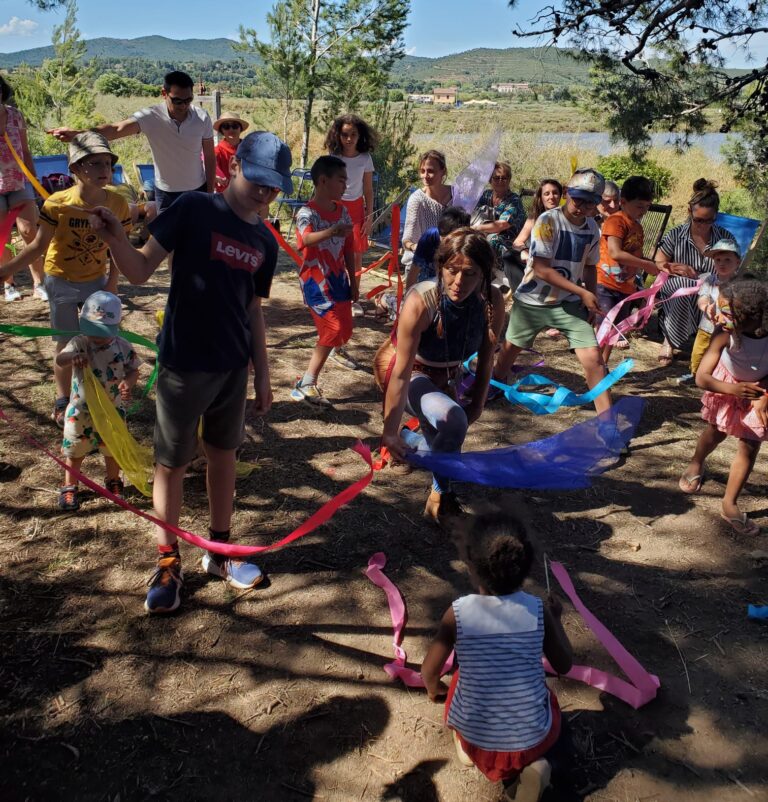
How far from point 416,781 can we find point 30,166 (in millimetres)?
5877

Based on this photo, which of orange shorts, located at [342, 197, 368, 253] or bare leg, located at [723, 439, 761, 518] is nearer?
bare leg, located at [723, 439, 761, 518]

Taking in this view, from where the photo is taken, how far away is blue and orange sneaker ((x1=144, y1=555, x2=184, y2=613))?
10.1 ft

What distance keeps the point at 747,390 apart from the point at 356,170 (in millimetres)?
4509

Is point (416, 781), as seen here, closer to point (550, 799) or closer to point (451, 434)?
point (550, 799)

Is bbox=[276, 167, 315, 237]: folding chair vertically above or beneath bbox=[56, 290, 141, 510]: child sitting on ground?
above

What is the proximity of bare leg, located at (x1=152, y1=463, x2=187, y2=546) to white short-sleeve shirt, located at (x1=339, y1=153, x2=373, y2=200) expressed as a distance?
4.72 metres

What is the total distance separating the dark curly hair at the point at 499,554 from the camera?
7.34 feet

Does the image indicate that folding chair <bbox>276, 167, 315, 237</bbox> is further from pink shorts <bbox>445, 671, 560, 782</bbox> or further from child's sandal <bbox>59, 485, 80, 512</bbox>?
pink shorts <bbox>445, 671, 560, 782</bbox>

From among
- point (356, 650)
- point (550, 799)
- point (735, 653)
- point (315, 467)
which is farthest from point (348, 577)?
point (735, 653)

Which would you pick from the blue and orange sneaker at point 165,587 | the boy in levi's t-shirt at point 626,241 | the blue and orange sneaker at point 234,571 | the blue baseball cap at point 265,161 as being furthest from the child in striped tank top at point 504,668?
the boy in levi's t-shirt at point 626,241

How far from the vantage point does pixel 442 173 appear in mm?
6188

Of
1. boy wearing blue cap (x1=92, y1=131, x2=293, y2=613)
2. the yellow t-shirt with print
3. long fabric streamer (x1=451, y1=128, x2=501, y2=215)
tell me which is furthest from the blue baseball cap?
long fabric streamer (x1=451, y1=128, x2=501, y2=215)

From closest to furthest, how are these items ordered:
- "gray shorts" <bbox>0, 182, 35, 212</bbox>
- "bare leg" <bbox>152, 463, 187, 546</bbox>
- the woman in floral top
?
"bare leg" <bbox>152, 463, 187, 546</bbox>, "gray shorts" <bbox>0, 182, 35, 212</bbox>, the woman in floral top

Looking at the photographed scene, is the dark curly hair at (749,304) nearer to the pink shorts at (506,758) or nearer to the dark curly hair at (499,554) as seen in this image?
the dark curly hair at (499,554)
